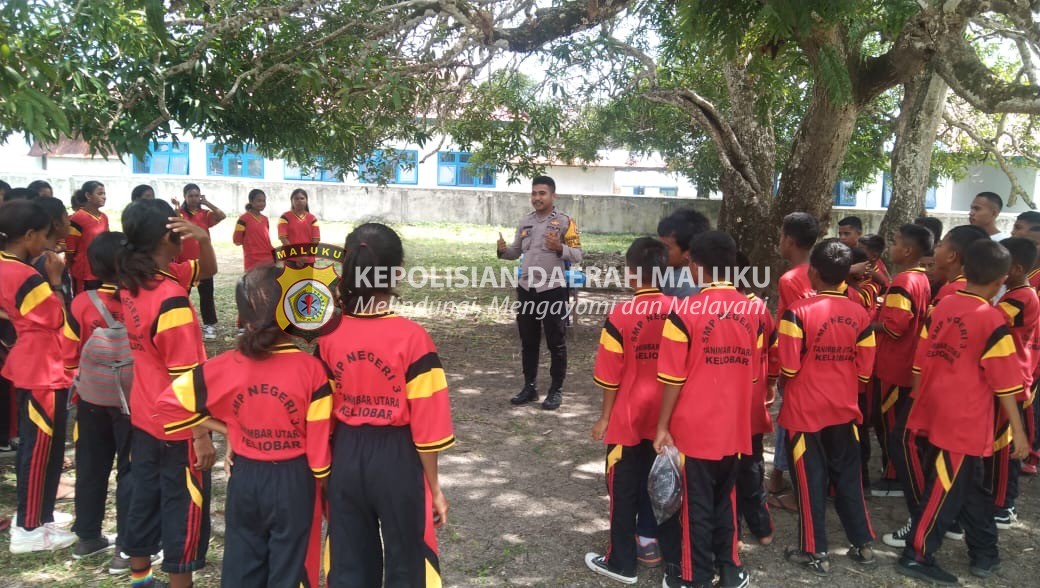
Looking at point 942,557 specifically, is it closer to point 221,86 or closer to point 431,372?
point 431,372

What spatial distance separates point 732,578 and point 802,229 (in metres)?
1.87

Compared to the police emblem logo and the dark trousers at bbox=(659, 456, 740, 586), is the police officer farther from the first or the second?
the dark trousers at bbox=(659, 456, 740, 586)

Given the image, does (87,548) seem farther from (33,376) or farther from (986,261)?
(986,261)

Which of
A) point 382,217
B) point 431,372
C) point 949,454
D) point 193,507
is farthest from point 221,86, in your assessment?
point 382,217

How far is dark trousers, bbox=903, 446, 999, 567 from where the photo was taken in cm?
346

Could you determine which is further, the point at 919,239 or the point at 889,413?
the point at 889,413

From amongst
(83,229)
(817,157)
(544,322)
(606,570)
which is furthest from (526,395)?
(83,229)

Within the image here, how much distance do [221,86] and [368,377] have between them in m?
4.11

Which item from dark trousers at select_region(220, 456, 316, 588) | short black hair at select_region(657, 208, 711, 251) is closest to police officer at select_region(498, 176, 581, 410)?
short black hair at select_region(657, 208, 711, 251)

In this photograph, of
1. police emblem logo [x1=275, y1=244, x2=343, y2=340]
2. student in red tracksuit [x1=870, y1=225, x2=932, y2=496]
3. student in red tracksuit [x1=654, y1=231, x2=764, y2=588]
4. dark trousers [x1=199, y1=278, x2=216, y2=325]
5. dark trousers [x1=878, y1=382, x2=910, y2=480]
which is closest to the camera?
police emblem logo [x1=275, y1=244, x2=343, y2=340]

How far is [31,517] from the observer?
11.9 ft

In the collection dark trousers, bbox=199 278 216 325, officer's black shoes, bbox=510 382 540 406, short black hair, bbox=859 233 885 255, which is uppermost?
short black hair, bbox=859 233 885 255

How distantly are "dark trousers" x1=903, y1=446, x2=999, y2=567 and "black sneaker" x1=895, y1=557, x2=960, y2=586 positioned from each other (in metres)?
0.03

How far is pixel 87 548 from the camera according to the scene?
3.57 m
